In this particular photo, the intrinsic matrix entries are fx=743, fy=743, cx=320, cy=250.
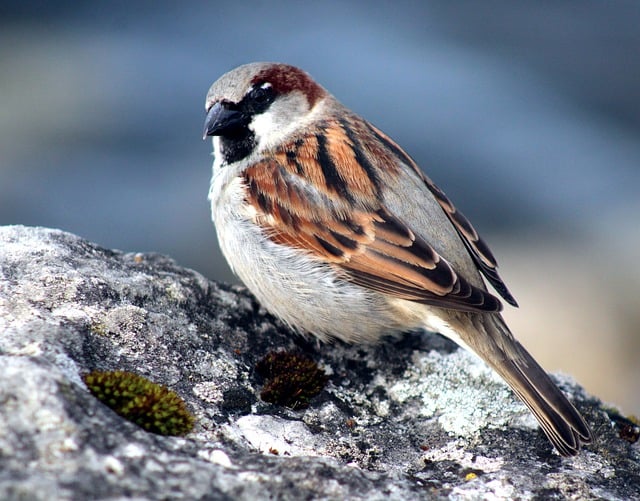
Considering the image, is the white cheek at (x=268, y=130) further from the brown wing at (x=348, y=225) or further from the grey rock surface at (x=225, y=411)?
the grey rock surface at (x=225, y=411)

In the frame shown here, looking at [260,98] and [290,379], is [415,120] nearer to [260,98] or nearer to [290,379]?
[260,98]

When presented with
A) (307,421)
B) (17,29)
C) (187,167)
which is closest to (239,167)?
(307,421)

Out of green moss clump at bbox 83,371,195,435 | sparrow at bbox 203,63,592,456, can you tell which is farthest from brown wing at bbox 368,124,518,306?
green moss clump at bbox 83,371,195,435

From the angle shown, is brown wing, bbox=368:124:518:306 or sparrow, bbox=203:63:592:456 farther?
brown wing, bbox=368:124:518:306

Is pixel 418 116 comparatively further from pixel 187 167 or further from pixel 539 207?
pixel 187 167

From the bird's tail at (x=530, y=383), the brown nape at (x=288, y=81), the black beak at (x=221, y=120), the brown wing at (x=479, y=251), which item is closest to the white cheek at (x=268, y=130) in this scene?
the black beak at (x=221, y=120)

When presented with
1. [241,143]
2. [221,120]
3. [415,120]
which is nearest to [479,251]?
[241,143]

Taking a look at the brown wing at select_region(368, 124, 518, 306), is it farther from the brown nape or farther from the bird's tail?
the brown nape

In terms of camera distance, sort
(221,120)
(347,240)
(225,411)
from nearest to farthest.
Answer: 1. (225,411)
2. (347,240)
3. (221,120)
